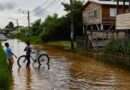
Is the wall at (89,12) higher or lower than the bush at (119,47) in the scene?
higher

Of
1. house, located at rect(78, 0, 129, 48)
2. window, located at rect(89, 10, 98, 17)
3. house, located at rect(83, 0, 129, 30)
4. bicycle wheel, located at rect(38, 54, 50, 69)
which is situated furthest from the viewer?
window, located at rect(89, 10, 98, 17)

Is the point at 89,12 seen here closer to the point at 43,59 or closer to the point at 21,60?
the point at 21,60

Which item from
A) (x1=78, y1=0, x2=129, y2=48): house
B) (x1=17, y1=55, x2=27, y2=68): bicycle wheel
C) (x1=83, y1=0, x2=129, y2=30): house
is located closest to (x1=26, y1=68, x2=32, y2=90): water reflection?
(x1=17, y1=55, x2=27, y2=68): bicycle wheel

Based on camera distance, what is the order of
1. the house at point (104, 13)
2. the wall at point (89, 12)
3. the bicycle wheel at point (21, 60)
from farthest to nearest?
the wall at point (89, 12), the house at point (104, 13), the bicycle wheel at point (21, 60)

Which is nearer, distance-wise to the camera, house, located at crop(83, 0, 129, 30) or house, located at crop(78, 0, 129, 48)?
house, located at crop(78, 0, 129, 48)

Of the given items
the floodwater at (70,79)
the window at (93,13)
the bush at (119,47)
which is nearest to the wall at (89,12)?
the window at (93,13)

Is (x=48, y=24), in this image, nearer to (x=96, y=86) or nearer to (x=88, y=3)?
(x=88, y=3)

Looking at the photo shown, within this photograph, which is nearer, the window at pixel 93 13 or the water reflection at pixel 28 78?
the water reflection at pixel 28 78

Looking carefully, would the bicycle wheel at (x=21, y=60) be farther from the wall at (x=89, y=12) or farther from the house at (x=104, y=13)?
the wall at (x=89, y=12)

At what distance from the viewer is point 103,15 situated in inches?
2411

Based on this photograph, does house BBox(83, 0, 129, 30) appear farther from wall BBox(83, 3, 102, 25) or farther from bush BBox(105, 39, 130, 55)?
bush BBox(105, 39, 130, 55)

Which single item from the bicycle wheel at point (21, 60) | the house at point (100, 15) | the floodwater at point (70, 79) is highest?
the house at point (100, 15)

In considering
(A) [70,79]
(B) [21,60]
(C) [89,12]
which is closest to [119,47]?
(B) [21,60]

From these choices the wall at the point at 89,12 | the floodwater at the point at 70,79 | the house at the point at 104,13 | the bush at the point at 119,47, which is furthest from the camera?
the wall at the point at 89,12
